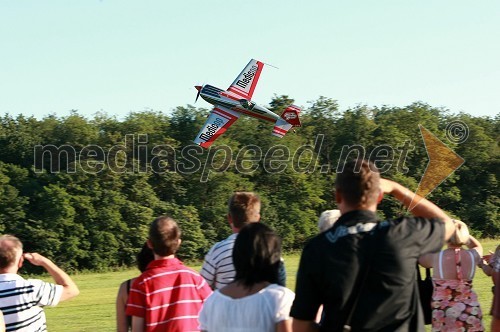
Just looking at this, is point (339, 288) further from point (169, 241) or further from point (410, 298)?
point (169, 241)

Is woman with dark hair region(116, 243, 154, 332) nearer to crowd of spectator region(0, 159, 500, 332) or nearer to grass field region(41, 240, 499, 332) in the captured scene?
crowd of spectator region(0, 159, 500, 332)

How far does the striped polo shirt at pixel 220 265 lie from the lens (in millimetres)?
5141

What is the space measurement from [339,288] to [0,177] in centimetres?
4296

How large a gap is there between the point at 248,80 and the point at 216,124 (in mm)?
4448

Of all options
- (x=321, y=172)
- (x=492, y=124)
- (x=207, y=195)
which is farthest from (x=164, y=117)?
(x=492, y=124)

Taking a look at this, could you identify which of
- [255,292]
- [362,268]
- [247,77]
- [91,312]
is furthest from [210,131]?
[362,268]

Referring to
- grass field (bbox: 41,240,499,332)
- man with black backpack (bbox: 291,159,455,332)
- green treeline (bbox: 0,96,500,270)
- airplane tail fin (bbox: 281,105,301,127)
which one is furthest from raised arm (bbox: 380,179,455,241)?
green treeline (bbox: 0,96,500,270)

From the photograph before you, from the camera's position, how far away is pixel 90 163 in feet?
148

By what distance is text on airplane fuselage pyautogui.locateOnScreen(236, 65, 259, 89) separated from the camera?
36.4 metres

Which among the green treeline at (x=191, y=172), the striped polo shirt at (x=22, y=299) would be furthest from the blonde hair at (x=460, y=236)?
the green treeline at (x=191, y=172)

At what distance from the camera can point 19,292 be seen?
498 cm

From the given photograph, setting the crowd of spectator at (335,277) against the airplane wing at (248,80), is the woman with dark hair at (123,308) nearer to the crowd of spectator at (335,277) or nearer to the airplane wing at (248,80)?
the crowd of spectator at (335,277)

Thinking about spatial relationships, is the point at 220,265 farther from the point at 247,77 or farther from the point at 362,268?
the point at 247,77

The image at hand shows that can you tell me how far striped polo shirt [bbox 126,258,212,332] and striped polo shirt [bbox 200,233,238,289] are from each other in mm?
361
